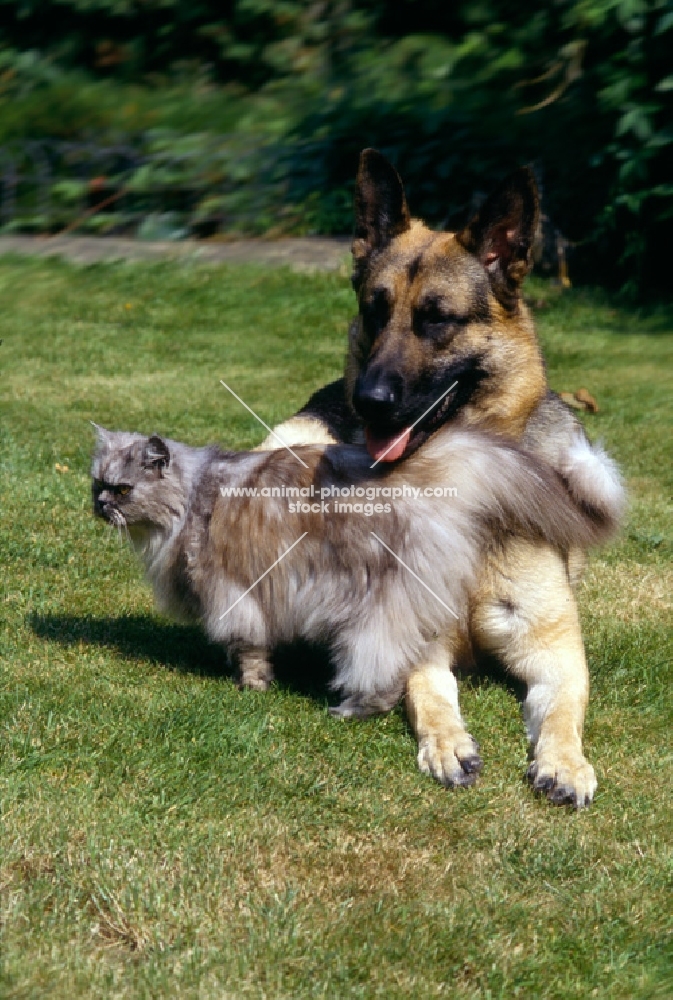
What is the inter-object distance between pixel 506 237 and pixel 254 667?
2.11m

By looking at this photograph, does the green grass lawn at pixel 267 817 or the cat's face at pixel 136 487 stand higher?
the cat's face at pixel 136 487

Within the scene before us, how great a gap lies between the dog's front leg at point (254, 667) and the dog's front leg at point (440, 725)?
626 millimetres

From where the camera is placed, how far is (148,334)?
1317 centimetres

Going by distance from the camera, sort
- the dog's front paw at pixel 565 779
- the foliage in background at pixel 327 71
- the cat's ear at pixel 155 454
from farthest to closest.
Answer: the cat's ear at pixel 155 454 < the dog's front paw at pixel 565 779 < the foliage in background at pixel 327 71

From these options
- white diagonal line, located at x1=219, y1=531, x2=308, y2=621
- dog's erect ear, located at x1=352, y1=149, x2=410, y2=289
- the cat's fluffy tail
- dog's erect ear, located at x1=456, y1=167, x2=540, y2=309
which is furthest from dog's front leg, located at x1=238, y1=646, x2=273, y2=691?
dog's erect ear, located at x1=456, y1=167, x2=540, y2=309

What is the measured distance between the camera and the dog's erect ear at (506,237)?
4719mm

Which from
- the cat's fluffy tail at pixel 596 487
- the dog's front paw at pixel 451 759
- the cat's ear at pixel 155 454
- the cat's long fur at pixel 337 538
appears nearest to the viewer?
the dog's front paw at pixel 451 759

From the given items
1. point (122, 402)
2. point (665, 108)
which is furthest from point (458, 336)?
point (122, 402)

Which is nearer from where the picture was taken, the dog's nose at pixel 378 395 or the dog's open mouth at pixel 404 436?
the dog's nose at pixel 378 395

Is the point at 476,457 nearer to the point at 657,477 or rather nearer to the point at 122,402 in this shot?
the point at 657,477

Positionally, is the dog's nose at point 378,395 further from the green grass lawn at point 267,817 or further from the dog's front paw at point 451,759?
the dog's front paw at point 451,759

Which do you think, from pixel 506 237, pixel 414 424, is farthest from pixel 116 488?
pixel 506 237

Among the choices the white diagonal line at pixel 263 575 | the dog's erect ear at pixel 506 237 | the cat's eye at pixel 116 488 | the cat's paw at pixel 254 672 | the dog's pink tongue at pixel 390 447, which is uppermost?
the dog's erect ear at pixel 506 237

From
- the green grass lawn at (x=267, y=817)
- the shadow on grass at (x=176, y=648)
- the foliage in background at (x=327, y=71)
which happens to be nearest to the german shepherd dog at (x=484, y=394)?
the green grass lawn at (x=267, y=817)
